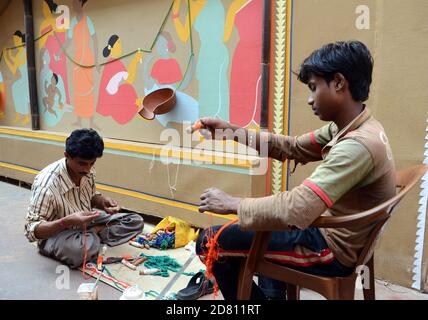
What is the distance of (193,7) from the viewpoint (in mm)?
3492

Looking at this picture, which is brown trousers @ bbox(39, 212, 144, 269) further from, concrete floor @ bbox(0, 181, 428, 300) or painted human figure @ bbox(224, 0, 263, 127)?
painted human figure @ bbox(224, 0, 263, 127)

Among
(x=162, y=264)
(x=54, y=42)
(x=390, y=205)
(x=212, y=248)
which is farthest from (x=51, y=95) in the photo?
(x=390, y=205)

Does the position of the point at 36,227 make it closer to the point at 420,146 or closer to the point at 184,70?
the point at 184,70

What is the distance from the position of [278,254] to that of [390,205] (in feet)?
1.60

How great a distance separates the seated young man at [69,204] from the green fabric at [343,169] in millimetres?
1719

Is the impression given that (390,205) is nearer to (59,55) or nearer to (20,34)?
(59,55)

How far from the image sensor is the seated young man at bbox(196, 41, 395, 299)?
124 centimetres

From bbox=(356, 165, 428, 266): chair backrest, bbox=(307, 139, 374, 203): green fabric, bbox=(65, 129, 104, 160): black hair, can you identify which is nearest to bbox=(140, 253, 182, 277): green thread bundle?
bbox=(65, 129, 104, 160): black hair

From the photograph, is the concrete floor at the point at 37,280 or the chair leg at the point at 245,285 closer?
the chair leg at the point at 245,285

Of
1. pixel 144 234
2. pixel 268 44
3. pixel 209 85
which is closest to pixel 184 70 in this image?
pixel 209 85

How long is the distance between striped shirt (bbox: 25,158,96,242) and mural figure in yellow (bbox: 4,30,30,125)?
341 cm

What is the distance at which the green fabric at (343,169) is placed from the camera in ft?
4.04

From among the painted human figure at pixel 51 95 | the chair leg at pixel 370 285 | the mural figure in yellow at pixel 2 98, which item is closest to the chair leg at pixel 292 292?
the chair leg at pixel 370 285

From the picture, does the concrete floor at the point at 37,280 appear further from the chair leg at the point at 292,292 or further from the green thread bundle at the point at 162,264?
the chair leg at the point at 292,292
